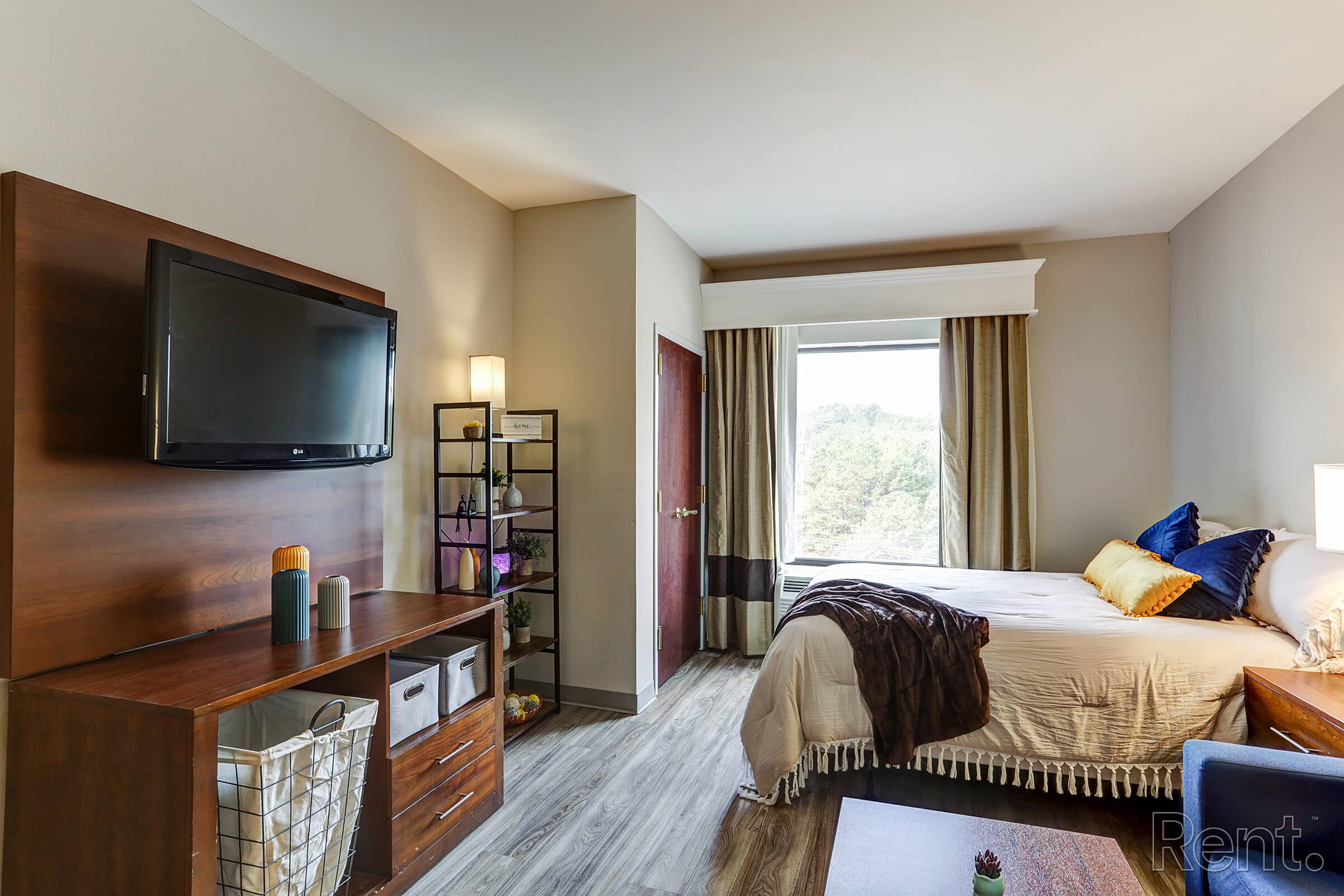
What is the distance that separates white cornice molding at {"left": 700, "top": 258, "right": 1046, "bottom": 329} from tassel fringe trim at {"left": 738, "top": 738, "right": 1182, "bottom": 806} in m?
2.58

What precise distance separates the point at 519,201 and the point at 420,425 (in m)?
1.38

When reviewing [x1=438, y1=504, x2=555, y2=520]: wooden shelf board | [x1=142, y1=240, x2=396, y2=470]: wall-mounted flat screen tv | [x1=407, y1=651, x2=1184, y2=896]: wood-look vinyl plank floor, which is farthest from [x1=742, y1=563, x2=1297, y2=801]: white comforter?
[x1=142, y1=240, x2=396, y2=470]: wall-mounted flat screen tv

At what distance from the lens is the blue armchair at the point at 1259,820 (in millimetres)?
1536

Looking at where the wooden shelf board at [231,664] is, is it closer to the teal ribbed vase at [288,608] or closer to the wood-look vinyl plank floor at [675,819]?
the teal ribbed vase at [288,608]

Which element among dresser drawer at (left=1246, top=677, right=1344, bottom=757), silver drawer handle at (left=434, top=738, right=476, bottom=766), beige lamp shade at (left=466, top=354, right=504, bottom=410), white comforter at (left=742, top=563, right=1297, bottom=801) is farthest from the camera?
beige lamp shade at (left=466, top=354, right=504, bottom=410)

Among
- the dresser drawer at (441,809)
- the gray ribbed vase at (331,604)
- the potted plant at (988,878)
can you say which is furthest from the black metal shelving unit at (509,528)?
the potted plant at (988,878)

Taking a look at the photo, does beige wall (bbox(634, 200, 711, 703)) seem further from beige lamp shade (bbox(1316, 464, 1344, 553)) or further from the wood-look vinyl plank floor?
beige lamp shade (bbox(1316, 464, 1344, 553))

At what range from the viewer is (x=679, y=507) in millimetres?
4227

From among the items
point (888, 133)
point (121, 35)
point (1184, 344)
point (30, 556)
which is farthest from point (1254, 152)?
point (30, 556)

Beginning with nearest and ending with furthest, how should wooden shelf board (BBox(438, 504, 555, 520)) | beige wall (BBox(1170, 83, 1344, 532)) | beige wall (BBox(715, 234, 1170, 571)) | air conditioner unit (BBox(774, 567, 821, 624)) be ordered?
beige wall (BBox(1170, 83, 1344, 532))
wooden shelf board (BBox(438, 504, 555, 520))
beige wall (BBox(715, 234, 1170, 571))
air conditioner unit (BBox(774, 567, 821, 624))

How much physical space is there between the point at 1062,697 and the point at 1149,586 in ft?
2.23

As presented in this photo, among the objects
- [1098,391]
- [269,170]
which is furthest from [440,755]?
[1098,391]

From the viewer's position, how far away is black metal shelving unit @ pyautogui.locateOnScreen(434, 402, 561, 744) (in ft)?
9.75

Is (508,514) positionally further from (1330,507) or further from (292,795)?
(1330,507)
